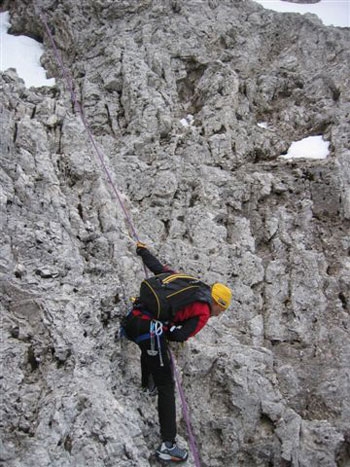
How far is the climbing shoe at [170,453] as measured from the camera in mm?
6066

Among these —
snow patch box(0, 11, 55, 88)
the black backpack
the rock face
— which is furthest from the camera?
snow patch box(0, 11, 55, 88)

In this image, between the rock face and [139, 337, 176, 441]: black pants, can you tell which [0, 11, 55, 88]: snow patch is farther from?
[139, 337, 176, 441]: black pants

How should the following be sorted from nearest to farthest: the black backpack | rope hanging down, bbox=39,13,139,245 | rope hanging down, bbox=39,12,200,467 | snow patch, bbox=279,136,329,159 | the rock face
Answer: the rock face → the black backpack → rope hanging down, bbox=39,12,200,467 → rope hanging down, bbox=39,13,139,245 → snow patch, bbox=279,136,329,159

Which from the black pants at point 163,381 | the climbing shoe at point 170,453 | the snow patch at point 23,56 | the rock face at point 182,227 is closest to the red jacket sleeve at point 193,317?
the black pants at point 163,381

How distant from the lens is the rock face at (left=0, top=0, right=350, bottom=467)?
589cm

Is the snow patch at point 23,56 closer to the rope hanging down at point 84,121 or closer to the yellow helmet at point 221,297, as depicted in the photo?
the rope hanging down at point 84,121

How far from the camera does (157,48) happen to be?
13.1 meters

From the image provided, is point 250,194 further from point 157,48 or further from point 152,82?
point 157,48

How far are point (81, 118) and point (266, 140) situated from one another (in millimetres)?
5417

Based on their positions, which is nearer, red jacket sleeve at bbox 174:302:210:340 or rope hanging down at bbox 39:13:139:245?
red jacket sleeve at bbox 174:302:210:340

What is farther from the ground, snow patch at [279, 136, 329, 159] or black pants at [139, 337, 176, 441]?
snow patch at [279, 136, 329, 159]

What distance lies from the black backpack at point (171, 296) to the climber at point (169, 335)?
0.02 metres

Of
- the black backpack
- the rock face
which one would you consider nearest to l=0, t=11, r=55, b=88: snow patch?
the rock face

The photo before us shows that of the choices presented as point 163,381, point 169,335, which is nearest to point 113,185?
point 169,335
